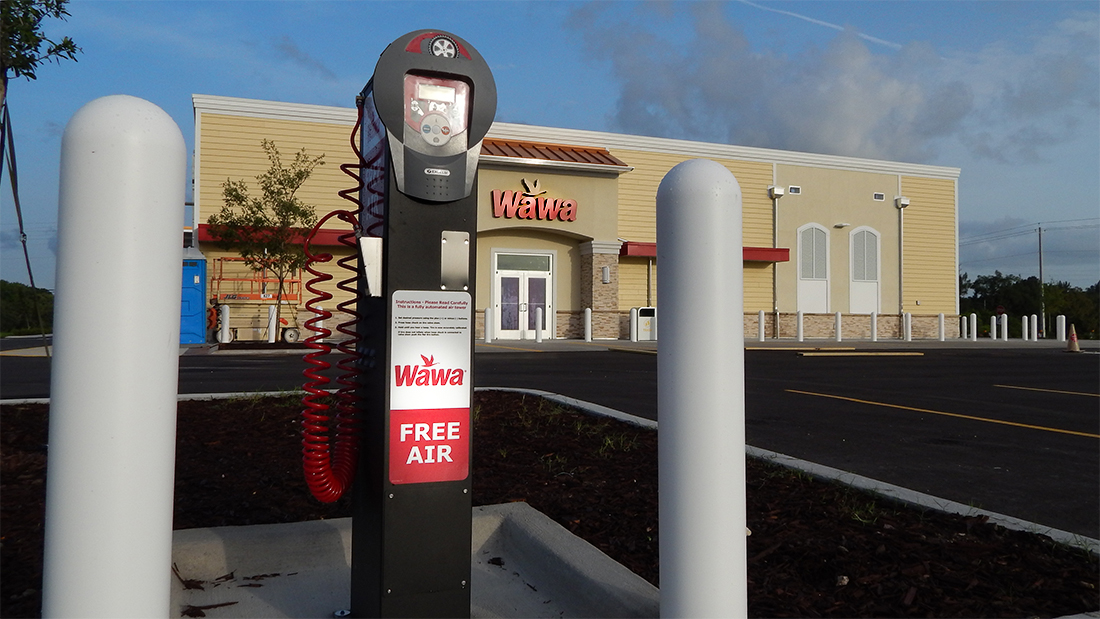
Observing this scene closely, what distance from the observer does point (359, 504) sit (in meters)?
2.57

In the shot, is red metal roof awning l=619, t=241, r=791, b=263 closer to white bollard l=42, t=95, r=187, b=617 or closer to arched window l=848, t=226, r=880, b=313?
arched window l=848, t=226, r=880, b=313

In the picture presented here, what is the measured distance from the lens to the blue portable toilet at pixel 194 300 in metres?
20.5

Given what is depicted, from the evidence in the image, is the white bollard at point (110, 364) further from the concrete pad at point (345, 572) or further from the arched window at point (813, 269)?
the arched window at point (813, 269)

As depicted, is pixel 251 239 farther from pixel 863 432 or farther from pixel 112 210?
pixel 112 210

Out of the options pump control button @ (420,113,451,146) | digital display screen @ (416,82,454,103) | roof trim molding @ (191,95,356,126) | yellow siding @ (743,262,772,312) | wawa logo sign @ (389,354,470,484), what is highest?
roof trim molding @ (191,95,356,126)

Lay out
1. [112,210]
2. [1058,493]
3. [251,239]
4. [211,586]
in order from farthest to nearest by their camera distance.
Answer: [251,239], [1058,493], [211,586], [112,210]

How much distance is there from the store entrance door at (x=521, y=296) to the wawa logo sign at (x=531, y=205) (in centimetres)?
157

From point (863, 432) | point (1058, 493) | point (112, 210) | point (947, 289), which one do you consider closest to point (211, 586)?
point (112, 210)

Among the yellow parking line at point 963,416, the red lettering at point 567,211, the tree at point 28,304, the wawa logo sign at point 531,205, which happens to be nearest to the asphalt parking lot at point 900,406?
the yellow parking line at point 963,416

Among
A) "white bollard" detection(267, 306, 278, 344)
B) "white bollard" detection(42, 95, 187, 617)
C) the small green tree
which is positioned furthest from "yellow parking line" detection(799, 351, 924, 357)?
"white bollard" detection(42, 95, 187, 617)

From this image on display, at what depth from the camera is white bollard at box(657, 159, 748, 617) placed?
86.2 inches

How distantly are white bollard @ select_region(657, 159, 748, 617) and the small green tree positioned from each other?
Result: 18128 millimetres

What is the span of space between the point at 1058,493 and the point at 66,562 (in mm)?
4832

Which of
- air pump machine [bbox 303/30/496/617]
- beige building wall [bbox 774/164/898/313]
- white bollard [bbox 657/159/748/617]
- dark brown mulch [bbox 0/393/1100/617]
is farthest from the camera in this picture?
beige building wall [bbox 774/164/898/313]
